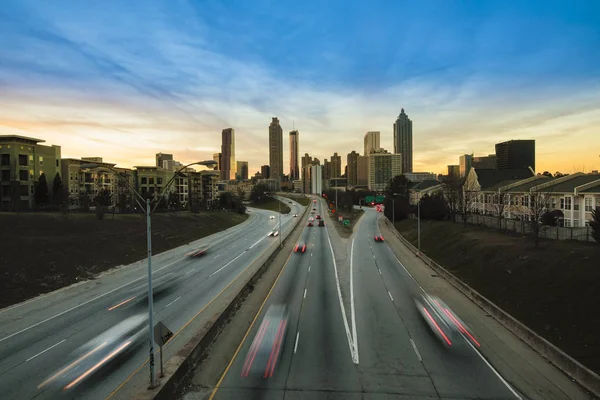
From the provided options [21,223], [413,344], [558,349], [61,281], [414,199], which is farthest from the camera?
[414,199]

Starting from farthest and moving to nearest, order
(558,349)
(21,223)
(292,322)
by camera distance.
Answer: (21,223) < (292,322) < (558,349)

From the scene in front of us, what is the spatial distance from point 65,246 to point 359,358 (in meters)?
37.9

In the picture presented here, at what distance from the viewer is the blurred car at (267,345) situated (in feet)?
49.0

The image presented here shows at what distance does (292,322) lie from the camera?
21.0 meters

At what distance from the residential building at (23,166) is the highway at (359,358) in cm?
7354

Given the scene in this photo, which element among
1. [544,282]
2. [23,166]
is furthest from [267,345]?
[23,166]

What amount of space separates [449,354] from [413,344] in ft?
5.94

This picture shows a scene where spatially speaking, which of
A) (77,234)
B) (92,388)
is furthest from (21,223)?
(92,388)

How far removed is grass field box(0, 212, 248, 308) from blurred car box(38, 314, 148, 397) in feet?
39.4

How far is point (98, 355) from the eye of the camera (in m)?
16.4

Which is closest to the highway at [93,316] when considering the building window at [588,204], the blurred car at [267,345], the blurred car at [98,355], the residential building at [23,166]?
the blurred car at [98,355]

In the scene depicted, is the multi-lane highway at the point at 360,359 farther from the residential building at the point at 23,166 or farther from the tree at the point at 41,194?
the residential building at the point at 23,166

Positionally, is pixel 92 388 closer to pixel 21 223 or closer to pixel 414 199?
pixel 21 223

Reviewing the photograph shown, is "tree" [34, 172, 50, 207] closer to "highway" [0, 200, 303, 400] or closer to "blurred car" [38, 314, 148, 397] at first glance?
"highway" [0, 200, 303, 400]
